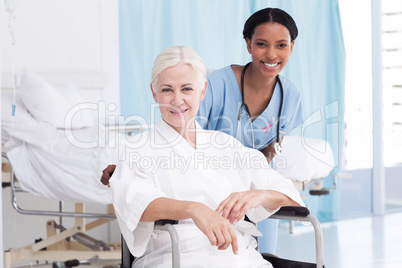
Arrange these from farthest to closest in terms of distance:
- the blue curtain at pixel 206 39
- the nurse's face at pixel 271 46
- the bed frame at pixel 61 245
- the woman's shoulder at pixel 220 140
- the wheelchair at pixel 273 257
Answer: the blue curtain at pixel 206 39, the bed frame at pixel 61 245, the nurse's face at pixel 271 46, the woman's shoulder at pixel 220 140, the wheelchair at pixel 273 257

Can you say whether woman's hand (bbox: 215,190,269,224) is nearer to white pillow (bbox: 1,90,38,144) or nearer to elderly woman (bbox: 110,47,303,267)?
elderly woman (bbox: 110,47,303,267)

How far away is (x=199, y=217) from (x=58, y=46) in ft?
7.65

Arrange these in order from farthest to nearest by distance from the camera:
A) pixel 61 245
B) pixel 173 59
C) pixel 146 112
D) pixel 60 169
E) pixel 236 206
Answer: pixel 146 112
pixel 61 245
pixel 60 169
pixel 173 59
pixel 236 206

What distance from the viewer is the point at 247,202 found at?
141cm

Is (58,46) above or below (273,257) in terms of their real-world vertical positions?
above

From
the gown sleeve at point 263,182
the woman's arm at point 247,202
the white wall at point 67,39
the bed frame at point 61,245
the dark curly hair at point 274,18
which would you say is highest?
the white wall at point 67,39

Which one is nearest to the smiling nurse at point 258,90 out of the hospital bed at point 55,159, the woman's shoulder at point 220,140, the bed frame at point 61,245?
the woman's shoulder at point 220,140

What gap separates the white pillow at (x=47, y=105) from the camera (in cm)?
273

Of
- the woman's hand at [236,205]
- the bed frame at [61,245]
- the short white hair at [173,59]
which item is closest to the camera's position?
the woman's hand at [236,205]

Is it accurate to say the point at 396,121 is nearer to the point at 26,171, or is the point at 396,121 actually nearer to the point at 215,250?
the point at 26,171

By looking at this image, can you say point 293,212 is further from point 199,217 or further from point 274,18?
point 274,18

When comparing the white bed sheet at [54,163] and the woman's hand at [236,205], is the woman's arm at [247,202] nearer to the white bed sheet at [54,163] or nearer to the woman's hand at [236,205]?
the woman's hand at [236,205]

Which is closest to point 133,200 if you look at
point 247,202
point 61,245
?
point 247,202

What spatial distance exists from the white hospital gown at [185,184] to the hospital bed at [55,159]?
0.98 m
